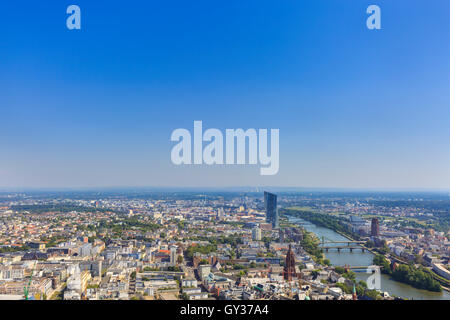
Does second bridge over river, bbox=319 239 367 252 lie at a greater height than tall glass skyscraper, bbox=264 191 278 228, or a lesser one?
lesser

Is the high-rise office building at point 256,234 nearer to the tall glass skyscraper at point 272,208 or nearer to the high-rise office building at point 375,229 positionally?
the tall glass skyscraper at point 272,208

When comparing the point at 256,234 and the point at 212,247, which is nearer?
the point at 212,247

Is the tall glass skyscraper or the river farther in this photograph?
the tall glass skyscraper

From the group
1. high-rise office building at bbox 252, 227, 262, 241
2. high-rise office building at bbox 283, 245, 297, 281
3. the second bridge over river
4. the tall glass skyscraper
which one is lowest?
the second bridge over river

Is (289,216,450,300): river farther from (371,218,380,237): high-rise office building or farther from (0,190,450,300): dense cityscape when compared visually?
(371,218,380,237): high-rise office building

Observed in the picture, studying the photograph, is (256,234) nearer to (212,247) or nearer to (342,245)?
(212,247)

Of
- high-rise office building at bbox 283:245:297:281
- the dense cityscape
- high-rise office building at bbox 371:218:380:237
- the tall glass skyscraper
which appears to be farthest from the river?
the tall glass skyscraper

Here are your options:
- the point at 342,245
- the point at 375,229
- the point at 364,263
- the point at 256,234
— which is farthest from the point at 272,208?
the point at 364,263

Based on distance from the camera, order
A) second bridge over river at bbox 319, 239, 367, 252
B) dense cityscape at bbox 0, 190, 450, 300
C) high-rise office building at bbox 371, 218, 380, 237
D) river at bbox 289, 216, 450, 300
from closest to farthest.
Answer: dense cityscape at bbox 0, 190, 450, 300 < river at bbox 289, 216, 450, 300 < second bridge over river at bbox 319, 239, 367, 252 < high-rise office building at bbox 371, 218, 380, 237
